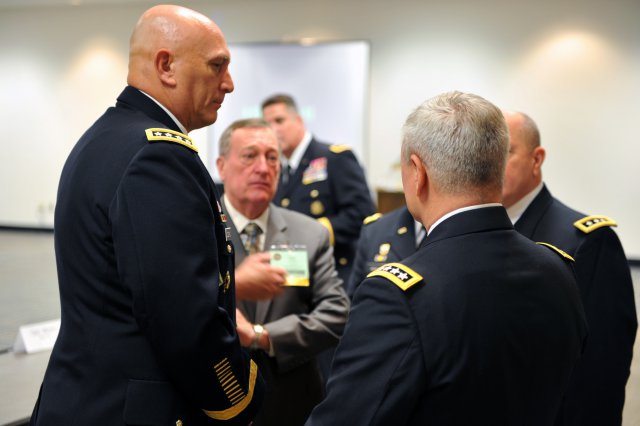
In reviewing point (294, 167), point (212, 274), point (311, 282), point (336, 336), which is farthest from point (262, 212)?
point (294, 167)

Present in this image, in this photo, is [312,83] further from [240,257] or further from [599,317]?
[599,317]

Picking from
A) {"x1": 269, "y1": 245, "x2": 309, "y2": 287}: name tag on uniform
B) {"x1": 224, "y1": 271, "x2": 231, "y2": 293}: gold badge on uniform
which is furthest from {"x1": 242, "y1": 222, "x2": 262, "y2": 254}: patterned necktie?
{"x1": 224, "y1": 271, "x2": 231, "y2": 293}: gold badge on uniform

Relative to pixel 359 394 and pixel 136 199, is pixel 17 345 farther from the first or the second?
pixel 359 394

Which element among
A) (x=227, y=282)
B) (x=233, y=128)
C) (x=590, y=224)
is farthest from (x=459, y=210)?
(x=233, y=128)

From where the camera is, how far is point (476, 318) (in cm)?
108

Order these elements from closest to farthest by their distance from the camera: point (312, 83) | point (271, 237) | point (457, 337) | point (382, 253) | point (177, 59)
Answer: point (457, 337) → point (177, 59) → point (271, 237) → point (382, 253) → point (312, 83)

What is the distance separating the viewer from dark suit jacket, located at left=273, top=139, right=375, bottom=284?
3629 mm

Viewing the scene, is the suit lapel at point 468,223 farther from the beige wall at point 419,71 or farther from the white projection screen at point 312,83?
the white projection screen at point 312,83

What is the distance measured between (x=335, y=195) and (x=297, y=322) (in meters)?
1.75

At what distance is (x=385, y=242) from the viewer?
2.38 metres

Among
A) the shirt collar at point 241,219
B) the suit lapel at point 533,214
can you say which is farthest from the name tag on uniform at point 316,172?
the suit lapel at point 533,214

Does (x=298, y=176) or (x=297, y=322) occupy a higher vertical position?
(x=298, y=176)

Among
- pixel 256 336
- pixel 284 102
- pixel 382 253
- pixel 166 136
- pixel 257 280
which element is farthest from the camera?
pixel 284 102

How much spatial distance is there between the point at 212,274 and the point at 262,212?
1019 mm
